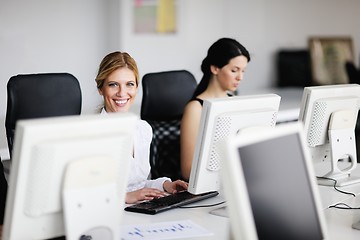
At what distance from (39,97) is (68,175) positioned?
157cm

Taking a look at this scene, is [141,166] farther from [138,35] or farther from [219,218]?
[138,35]

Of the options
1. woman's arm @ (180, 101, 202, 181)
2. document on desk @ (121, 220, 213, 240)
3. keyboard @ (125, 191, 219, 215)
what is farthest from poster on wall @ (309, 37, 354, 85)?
document on desk @ (121, 220, 213, 240)

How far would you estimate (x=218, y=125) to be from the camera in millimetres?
2391

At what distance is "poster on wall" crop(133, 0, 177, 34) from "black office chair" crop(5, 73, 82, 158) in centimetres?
209

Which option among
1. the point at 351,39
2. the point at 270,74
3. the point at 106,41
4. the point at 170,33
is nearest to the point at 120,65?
the point at 106,41

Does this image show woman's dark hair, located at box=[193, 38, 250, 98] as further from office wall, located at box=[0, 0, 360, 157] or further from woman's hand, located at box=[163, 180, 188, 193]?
office wall, located at box=[0, 0, 360, 157]

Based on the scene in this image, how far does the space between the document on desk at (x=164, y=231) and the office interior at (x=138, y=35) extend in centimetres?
208

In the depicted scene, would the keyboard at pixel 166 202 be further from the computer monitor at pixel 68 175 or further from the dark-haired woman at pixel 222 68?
the dark-haired woman at pixel 222 68

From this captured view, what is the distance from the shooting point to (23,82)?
3.25m

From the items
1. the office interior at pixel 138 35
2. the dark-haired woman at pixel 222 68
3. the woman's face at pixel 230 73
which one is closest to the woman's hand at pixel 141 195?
the dark-haired woman at pixel 222 68

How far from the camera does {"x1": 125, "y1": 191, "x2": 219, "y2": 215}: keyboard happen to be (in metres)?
2.57

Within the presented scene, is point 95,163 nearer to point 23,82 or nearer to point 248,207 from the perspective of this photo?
point 248,207

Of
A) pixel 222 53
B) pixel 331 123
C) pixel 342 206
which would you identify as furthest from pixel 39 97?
pixel 342 206

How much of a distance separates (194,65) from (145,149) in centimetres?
307
